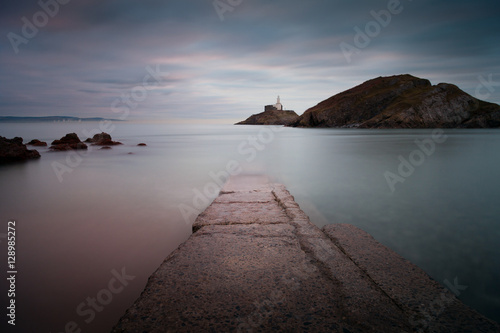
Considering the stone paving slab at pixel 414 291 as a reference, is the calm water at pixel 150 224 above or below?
below

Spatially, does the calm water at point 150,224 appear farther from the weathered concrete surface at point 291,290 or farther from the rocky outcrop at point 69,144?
the rocky outcrop at point 69,144

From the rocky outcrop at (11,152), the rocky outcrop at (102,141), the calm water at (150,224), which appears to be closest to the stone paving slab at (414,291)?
the calm water at (150,224)

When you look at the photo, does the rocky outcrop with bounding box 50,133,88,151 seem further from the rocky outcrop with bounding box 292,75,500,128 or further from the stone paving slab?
the rocky outcrop with bounding box 292,75,500,128

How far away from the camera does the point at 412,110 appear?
56.1 m

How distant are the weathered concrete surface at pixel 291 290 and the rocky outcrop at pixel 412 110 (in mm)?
60694

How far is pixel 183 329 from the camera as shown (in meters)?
1.63

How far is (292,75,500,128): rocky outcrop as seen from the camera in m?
54.3

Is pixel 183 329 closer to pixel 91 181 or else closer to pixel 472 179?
pixel 91 181

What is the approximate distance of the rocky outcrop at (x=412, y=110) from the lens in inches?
2140

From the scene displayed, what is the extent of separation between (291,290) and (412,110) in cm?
6584

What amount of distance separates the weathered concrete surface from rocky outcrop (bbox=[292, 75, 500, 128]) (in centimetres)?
6069

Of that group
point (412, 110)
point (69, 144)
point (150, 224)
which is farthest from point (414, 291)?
point (412, 110)

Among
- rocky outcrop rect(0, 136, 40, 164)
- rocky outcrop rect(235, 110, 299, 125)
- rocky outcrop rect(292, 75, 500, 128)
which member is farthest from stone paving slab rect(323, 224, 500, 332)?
rocky outcrop rect(235, 110, 299, 125)

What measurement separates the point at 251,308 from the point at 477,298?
2.18 metres
